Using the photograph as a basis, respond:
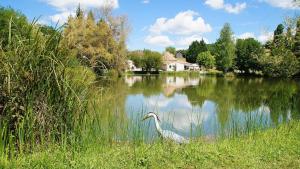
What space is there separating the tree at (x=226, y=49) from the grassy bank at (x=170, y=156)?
205ft

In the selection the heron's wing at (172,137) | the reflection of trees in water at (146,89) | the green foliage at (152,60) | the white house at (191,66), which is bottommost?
the reflection of trees in water at (146,89)

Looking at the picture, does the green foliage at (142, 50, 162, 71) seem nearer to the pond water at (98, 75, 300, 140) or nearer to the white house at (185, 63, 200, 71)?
the white house at (185, 63, 200, 71)

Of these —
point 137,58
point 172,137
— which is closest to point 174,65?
point 137,58

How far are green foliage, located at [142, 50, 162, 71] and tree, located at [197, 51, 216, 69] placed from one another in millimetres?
12440

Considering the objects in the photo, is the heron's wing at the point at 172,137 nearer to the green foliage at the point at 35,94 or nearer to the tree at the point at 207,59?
the green foliage at the point at 35,94

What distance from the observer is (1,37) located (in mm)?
5492

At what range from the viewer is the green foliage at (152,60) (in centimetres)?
7422

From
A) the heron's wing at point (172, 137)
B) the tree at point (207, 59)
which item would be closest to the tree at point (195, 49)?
the tree at point (207, 59)

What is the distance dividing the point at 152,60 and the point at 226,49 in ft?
50.0

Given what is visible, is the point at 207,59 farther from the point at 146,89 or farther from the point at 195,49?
the point at 146,89

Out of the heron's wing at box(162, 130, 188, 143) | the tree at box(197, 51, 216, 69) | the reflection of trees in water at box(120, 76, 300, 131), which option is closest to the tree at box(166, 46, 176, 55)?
the tree at box(197, 51, 216, 69)

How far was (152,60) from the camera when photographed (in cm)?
7456

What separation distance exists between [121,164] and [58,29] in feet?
6.62

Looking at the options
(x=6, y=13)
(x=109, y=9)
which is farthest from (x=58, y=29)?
(x=109, y=9)
